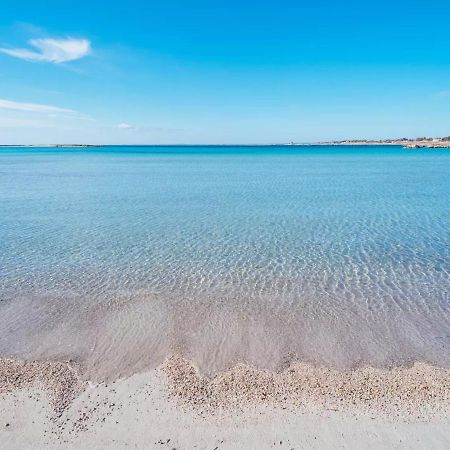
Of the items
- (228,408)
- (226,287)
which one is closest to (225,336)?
(228,408)

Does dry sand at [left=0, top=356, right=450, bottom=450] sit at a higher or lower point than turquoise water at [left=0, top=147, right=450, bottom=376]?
higher

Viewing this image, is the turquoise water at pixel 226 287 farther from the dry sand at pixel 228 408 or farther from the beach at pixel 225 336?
the dry sand at pixel 228 408

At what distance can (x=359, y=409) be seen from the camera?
21.1 ft

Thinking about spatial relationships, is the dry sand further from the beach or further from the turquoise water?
the turquoise water

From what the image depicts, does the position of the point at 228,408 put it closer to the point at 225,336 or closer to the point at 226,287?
the point at 225,336

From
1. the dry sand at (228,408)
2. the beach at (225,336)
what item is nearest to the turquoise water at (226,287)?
the beach at (225,336)

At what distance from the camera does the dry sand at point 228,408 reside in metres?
5.86

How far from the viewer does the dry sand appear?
586 cm

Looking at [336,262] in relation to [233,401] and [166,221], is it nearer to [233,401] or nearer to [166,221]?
[233,401]

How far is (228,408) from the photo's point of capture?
21.2ft

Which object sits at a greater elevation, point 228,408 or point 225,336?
point 228,408

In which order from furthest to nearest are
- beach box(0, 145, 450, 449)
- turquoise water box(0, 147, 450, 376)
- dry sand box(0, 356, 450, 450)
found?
turquoise water box(0, 147, 450, 376)
beach box(0, 145, 450, 449)
dry sand box(0, 356, 450, 450)

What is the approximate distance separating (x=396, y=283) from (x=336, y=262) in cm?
239

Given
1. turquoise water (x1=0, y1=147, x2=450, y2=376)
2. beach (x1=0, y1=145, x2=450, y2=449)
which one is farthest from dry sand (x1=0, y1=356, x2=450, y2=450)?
turquoise water (x1=0, y1=147, x2=450, y2=376)
